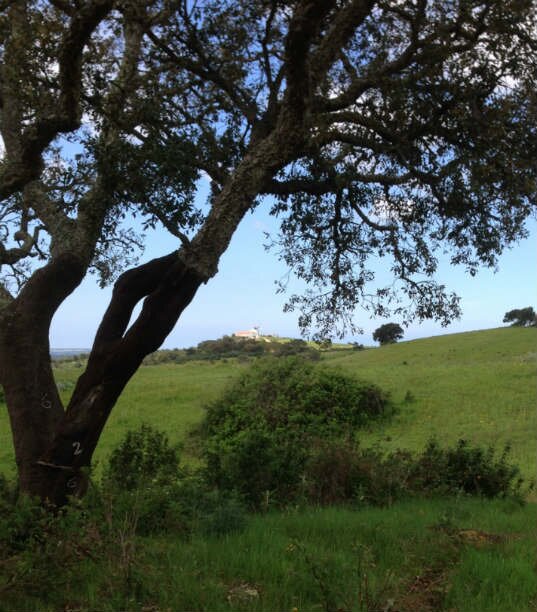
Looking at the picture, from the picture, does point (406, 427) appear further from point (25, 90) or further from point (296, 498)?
point (25, 90)

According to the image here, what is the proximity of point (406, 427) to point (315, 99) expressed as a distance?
52.9 ft

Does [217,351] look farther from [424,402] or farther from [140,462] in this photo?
[140,462]

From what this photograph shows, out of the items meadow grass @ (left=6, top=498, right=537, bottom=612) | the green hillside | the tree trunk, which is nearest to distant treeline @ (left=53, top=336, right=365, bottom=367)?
the green hillside

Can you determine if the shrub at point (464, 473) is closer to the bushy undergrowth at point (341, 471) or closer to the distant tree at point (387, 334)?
the bushy undergrowth at point (341, 471)

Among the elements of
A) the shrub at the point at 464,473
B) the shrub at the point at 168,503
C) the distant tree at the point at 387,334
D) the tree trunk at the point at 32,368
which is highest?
the distant tree at the point at 387,334

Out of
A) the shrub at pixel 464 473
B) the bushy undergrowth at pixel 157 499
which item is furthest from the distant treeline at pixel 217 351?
the bushy undergrowth at pixel 157 499

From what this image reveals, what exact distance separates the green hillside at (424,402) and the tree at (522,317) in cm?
1603

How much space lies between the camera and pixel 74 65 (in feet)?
26.3

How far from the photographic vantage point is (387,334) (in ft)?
186

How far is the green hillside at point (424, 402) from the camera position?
2083 centimetres

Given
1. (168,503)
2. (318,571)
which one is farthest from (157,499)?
(318,571)

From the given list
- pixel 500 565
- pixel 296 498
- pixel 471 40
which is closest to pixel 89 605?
pixel 500 565

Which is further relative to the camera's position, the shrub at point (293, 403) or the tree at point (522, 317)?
the tree at point (522, 317)

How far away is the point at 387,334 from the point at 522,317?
13487mm
